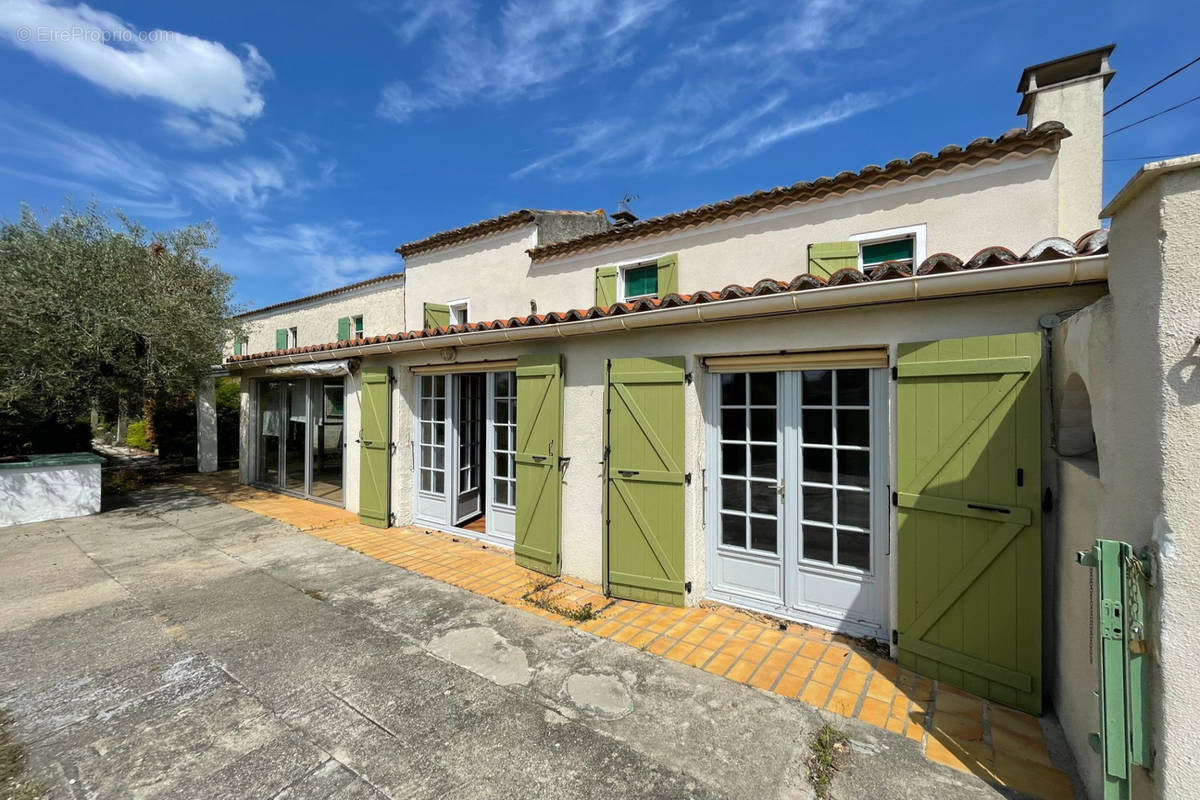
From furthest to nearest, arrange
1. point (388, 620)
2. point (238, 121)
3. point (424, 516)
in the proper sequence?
point (238, 121)
point (424, 516)
point (388, 620)

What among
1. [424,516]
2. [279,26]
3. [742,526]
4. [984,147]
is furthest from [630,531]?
[279,26]

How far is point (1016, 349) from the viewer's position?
298 cm

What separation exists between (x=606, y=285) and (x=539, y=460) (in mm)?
3925

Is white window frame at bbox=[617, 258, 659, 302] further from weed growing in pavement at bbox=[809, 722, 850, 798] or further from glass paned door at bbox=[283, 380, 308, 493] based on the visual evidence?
glass paned door at bbox=[283, 380, 308, 493]

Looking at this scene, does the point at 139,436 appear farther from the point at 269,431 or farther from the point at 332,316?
the point at 269,431

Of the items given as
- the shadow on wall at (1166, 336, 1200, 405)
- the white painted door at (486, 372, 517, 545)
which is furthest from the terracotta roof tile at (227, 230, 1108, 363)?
the shadow on wall at (1166, 336, 1200, 405)

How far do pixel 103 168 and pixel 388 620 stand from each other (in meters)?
9.47

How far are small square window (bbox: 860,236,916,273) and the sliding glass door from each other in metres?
8.49

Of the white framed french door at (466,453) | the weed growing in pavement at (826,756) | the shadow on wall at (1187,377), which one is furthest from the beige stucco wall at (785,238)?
the weed growing in pavement at (826,756)

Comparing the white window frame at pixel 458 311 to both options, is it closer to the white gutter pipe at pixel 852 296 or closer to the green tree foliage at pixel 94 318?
the green tree foliage at pixel 94 318

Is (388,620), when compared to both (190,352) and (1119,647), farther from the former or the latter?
(190,352)

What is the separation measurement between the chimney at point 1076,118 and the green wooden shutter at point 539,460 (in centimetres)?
584

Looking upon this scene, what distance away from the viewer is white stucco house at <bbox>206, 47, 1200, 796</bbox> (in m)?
1.86

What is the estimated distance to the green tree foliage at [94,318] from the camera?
23.8 ft
